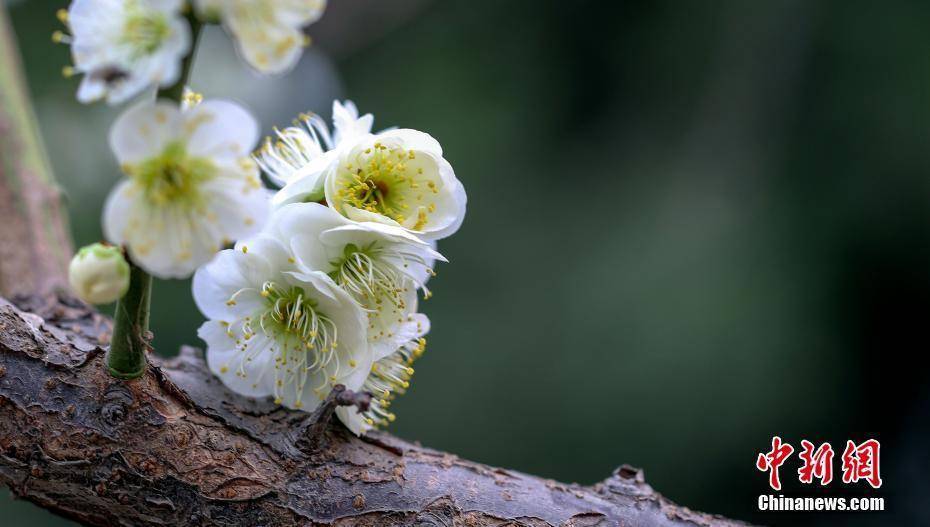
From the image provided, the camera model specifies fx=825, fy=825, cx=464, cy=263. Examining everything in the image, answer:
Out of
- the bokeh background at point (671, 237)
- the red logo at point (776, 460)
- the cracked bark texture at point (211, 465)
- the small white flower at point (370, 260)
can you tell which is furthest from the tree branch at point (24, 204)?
the bokeh background at point (671, 237)

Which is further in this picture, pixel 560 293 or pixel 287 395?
pixel 560 293

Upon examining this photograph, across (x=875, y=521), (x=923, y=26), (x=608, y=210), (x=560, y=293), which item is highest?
(x=923, y=26)

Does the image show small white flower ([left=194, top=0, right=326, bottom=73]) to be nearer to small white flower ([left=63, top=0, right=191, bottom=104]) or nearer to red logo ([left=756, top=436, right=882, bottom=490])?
small white flower ([left=63, top=0, right=191, bottom=104])

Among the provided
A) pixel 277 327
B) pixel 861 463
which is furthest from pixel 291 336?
pixel 861 463

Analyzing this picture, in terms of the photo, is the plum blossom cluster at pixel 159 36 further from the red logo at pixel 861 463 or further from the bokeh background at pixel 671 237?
the bokeh background at pixel 671 237

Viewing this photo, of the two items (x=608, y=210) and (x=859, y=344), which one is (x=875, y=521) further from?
(x=608, y=210)

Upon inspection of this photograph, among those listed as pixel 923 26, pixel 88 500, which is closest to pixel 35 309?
pixel 88 500
